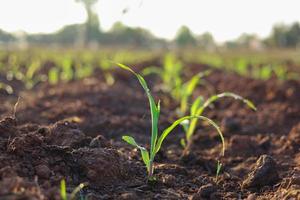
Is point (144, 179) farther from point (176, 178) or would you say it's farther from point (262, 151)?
point (262, 151)

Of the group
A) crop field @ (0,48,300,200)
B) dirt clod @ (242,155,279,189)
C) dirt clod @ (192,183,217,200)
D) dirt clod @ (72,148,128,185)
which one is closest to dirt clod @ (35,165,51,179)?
crop field @ (0,48,300,200)

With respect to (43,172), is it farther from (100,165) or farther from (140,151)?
(140,151)

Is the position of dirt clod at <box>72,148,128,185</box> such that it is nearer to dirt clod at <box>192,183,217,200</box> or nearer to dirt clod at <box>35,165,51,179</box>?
dirt clod at <box>35,165,51,179</box>

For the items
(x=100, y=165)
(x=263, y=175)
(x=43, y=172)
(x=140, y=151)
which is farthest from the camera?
(x=140, y=151)

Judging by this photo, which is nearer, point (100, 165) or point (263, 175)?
point (100, 165)

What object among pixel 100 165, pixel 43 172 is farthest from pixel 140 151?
pixel 43 172

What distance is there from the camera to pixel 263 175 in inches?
89.7

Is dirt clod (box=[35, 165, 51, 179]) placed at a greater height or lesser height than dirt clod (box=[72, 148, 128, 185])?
greater

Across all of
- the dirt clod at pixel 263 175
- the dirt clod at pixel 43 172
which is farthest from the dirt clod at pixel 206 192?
the dirt clod at pixel 43 172

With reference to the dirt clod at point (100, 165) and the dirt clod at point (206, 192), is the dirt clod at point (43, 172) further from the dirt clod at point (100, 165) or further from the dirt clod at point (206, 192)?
the dirt clod at point (206, 192)

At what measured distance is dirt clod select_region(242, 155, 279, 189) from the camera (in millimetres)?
2273

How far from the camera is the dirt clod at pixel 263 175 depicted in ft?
7.46

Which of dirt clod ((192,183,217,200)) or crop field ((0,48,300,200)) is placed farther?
dirt clod ((192,183,217,200))

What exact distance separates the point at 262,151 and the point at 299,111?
1.74 m
